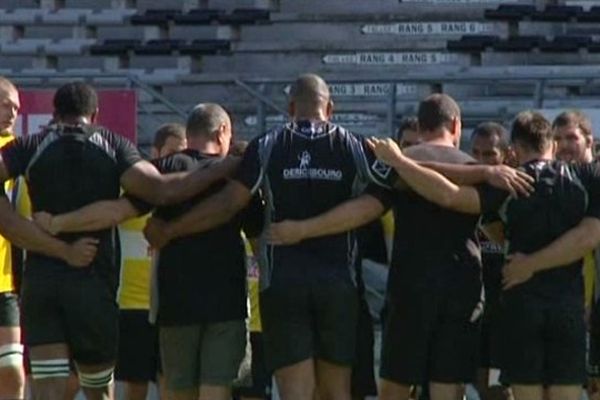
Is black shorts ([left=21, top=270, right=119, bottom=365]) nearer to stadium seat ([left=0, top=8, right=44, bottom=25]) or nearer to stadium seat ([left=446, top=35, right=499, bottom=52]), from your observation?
stadium seat ([left=446, top=35, right=499, bottom=52])

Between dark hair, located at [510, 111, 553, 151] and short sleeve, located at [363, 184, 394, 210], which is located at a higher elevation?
dark hair, located at [510, 111, 553, 151]

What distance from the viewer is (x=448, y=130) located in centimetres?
897

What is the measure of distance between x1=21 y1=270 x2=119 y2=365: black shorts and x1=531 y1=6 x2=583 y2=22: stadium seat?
11498 millimetres

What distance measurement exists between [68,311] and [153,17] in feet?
40.4

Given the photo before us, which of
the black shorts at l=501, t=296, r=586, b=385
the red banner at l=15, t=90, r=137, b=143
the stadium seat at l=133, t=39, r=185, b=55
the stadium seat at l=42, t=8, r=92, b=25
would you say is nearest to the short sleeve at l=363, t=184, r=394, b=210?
the black shorts at l=501, t=296, r=586, b=385

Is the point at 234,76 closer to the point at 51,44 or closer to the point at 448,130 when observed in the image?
the point at 51,44

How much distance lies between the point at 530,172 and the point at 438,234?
0.62 metres

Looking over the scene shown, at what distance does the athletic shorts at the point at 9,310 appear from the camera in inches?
400

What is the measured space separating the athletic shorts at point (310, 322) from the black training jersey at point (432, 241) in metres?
0.33

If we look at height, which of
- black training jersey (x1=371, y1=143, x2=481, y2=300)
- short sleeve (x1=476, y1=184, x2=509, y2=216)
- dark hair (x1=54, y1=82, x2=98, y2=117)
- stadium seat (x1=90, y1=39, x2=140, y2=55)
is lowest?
black training jersey (x1=371, y1=143, x2=481, y2=300)

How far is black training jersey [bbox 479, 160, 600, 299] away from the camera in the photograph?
8945mm

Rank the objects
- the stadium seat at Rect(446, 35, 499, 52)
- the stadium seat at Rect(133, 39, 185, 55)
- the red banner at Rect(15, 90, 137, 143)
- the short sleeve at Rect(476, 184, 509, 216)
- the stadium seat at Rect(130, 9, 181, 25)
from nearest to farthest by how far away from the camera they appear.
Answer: the short sleeve at Rect(476, 184, 509, 216) < the red banner at Rect(15, 90, 137, 143) < the stadium seat at Rect(446, 35, 499, 52) < the stadium seat at Rect(133, 39, 185, 55) < the stadium seat at Rect(130, 9, 181, 25)

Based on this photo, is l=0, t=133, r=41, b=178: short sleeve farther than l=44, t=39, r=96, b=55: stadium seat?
No

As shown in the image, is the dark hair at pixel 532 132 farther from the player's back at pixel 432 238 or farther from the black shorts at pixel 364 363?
the black shorts at pixel 364 363
